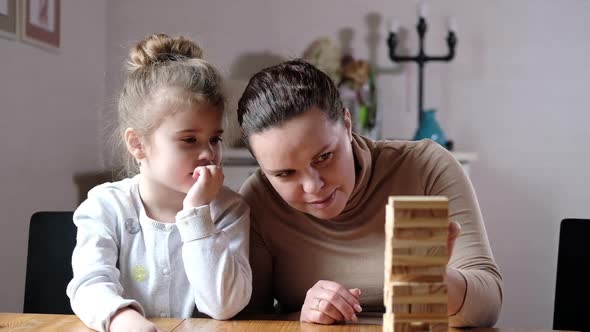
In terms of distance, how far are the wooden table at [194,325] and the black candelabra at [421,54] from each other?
238 cm

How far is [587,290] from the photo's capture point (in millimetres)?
1458

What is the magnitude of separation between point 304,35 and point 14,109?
5.14ft

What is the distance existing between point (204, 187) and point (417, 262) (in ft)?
1.94

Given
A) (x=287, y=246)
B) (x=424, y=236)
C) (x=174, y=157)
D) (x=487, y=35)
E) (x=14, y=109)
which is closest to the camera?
(x=424, y=236)

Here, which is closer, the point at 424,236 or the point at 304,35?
the point at 424,236

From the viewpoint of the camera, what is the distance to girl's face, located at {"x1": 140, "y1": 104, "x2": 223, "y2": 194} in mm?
1346

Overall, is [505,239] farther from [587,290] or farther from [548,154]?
[587,290]

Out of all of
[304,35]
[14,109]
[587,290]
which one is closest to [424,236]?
[587,290]

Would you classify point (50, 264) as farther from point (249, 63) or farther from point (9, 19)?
point (249, 63)

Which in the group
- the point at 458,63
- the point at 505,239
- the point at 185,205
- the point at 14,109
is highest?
the point at 458,63

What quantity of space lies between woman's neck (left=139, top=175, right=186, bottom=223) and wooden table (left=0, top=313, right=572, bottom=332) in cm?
28

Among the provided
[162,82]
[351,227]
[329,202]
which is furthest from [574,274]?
[162,82]

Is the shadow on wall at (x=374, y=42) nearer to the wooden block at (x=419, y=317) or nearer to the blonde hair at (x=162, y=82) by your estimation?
the blonde hair at (x=162, y=82)

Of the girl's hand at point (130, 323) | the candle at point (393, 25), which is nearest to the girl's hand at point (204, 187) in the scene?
the girl's hand at point (130, 323)
